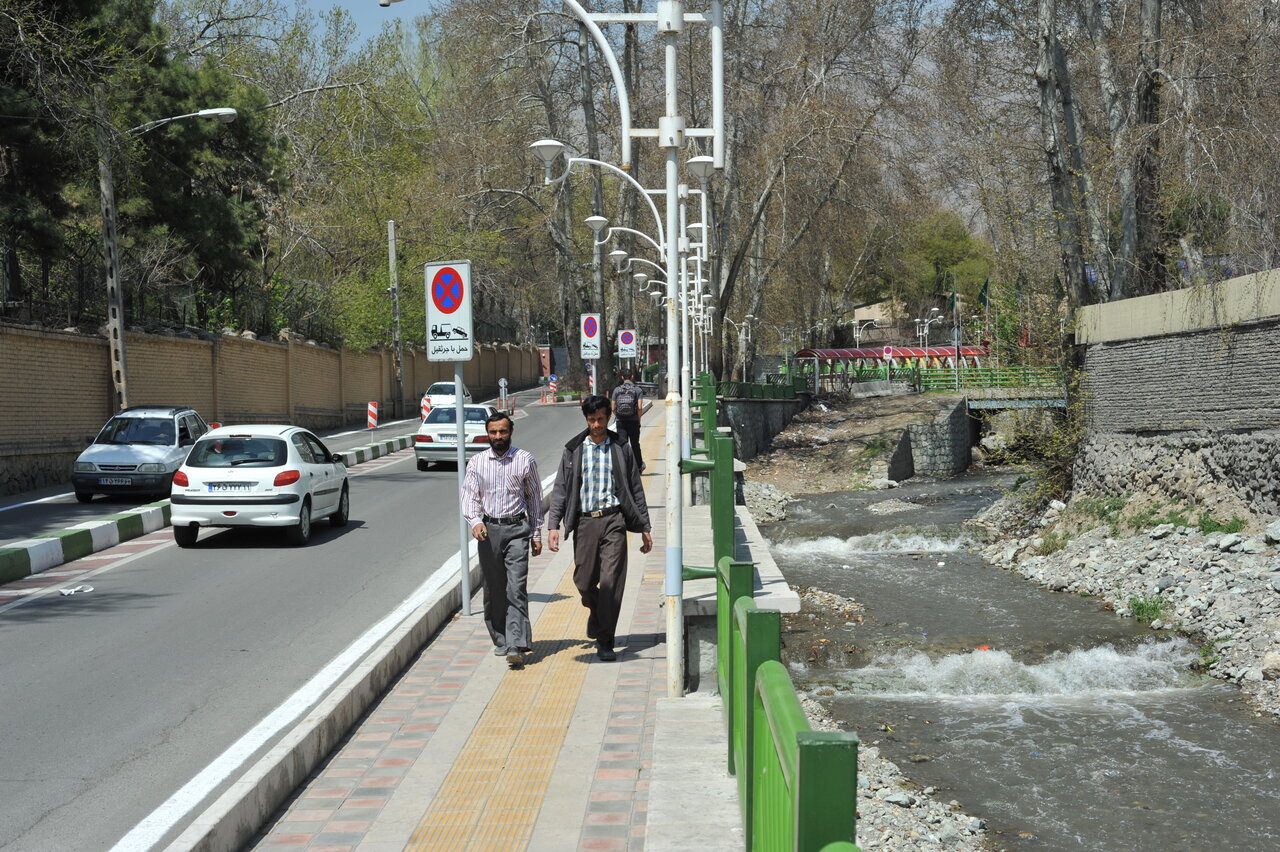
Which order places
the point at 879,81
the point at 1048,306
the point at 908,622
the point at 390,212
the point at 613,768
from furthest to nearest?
the point at 390,212, the point at 879,81, the point at 1048,306, the point at 908,622, the point at 613,768

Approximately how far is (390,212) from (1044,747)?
48598mm

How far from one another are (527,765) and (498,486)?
8.95 feet

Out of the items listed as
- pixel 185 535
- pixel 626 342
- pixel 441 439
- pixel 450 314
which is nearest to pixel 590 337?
pixel 626 342

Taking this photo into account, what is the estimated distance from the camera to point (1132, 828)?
9641mm

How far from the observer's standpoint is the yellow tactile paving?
5.73 meters

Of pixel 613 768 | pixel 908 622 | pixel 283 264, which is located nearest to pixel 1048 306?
pixel 908 622

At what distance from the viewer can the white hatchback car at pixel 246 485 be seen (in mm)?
15523

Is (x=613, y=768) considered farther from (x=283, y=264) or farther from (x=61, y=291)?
(x=283, y=264)

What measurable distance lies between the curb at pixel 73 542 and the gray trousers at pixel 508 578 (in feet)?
22.9

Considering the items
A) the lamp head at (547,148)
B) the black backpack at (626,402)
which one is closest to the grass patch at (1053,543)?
the black backpack at (626,402)

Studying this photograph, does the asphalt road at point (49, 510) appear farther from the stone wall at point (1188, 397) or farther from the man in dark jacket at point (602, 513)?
the stone wall at point (1188, 397)

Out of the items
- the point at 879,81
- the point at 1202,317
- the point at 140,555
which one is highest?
the point at 879,81

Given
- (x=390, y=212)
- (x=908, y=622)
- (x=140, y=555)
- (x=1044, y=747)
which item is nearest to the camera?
(x=1044, y=747)

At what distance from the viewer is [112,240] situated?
942 inches
